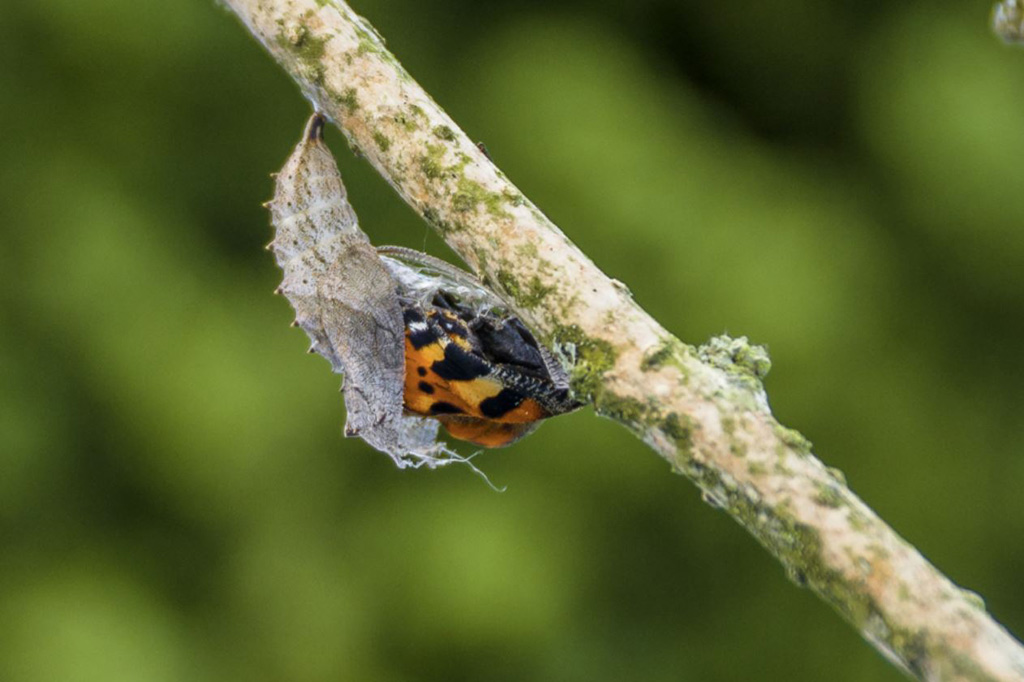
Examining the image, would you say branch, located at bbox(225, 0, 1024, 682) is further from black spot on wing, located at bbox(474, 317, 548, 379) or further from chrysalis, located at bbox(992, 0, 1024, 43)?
chrysalis, located at bbox(992, 0, 1024, 43)

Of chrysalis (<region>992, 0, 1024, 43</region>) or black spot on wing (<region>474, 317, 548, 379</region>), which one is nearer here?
chrysalis (<region>992, 0, 1024, 43</region>)

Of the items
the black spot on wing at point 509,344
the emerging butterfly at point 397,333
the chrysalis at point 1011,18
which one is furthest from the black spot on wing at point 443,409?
the chrysalis at point 1011,18

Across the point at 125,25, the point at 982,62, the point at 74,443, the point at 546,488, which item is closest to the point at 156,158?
the point at 125,25

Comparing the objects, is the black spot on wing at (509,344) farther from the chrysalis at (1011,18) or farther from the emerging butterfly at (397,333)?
the chrysalis at (1011,18)

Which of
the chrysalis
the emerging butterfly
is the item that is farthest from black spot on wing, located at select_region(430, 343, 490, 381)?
the chrysalis

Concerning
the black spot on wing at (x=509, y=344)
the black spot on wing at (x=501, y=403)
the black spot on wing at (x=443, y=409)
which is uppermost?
the black spot on wing at (x=509, y=344)

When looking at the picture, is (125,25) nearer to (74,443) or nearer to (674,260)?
(74,443)

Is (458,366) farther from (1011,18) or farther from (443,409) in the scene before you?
(1011,18)
